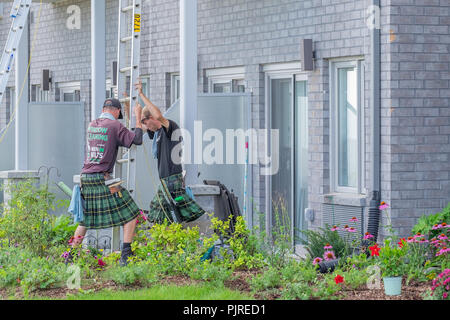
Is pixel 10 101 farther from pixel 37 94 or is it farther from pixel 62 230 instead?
pixel 62 230

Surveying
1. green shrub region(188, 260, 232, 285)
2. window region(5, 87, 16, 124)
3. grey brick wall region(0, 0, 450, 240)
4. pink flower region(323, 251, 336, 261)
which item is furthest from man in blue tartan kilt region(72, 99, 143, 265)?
window region(5, 87, 16, 124)

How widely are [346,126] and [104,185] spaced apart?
131 inches

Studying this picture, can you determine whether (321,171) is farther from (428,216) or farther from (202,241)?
(202,241)

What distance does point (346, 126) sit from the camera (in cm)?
1230

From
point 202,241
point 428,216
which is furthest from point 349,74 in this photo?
point 202,241

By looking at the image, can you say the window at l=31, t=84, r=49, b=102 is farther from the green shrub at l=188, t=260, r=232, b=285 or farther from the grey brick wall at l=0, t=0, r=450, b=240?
the green shrub at l=188, t=260, r=232, b=285

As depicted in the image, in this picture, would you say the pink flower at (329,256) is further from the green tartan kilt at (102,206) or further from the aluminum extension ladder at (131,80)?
the aluminum extension ladder at (131,80)

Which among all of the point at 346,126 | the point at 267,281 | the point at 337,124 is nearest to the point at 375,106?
the point at 346,126

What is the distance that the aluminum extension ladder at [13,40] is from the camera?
1297cm

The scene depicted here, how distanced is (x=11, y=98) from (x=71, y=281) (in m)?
13.8

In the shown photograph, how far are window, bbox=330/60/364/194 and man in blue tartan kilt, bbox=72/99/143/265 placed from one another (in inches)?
114

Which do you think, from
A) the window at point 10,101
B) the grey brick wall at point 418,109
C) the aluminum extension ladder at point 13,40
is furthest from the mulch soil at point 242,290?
the window at point 10,101

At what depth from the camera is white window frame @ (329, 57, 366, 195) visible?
1199 centimetres

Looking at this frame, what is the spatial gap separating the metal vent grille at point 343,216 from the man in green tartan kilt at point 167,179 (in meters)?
1.69
